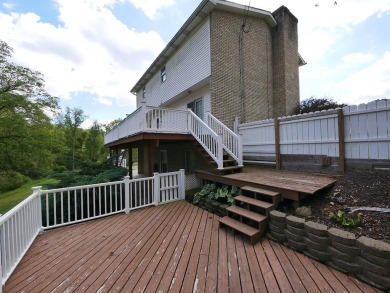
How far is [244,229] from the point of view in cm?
346

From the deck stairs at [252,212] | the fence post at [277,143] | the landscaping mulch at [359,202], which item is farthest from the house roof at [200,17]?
the landscaping mulch at [359,202]

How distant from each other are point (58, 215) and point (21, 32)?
10162mm

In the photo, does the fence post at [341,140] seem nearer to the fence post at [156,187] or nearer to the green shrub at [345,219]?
the green shrub at [345,219]

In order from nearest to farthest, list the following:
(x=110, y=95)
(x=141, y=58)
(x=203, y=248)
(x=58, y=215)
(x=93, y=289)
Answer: (x=93, y=289) < (x=203, y=248) < (x=58, y=215) < (x=141, y=58) < (x=110, y=95)

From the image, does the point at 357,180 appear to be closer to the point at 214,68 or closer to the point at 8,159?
the point at 214,68

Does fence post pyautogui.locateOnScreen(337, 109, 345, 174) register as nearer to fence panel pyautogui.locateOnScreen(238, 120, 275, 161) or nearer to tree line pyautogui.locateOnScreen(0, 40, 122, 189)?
fence panel pyautogui.locateOnScreen(238, 120, 275, 161)

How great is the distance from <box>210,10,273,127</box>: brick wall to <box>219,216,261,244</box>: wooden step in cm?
508

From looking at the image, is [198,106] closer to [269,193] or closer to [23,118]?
[269,193]

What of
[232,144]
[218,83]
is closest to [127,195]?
[232,144]

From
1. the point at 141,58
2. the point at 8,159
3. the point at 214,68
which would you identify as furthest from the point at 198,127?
the point at 8,159

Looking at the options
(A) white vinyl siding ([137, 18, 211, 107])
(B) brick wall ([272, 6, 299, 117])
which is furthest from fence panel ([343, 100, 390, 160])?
(B) brick wall ([272, 6, 299, 117])

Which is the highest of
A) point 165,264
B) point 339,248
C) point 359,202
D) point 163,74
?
point 163,74

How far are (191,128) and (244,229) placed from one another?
4.48 metres

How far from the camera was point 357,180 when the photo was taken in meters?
3.93
